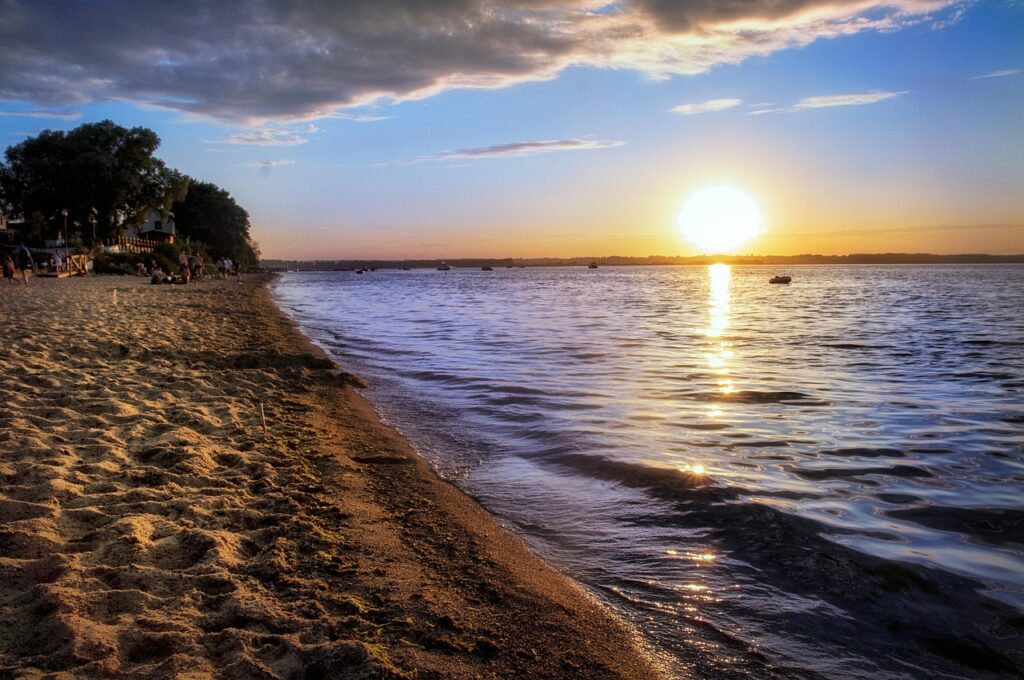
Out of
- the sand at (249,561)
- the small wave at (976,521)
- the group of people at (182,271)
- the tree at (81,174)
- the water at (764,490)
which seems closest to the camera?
the sand at (249,561)

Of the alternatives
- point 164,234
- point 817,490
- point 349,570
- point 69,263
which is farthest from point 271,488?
point 164,234

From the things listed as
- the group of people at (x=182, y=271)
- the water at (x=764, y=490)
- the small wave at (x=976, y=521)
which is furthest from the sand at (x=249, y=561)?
the group of people at (x=182, y=271)

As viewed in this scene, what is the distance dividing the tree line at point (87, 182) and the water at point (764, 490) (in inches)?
2131

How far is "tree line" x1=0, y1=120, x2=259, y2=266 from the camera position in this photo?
54.9 metres

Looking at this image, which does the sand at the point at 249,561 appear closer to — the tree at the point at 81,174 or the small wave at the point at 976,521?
the small wave at the point at 976,521

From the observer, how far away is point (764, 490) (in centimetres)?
557

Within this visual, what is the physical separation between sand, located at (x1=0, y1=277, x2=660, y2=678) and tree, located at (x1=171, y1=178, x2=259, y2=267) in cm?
8919

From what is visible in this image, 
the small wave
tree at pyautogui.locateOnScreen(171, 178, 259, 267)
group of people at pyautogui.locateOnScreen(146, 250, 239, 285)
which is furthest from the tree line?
the small wave

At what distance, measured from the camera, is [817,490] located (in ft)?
18.5

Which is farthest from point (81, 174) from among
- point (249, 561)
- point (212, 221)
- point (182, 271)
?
point (249, 561)

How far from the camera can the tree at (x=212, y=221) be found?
8844cm

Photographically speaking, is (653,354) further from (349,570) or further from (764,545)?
(349,570)

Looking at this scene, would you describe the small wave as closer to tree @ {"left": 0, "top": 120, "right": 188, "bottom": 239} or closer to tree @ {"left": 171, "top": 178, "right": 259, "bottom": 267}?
tree @ {"left": 0, "top": 120, "right": 188, "bottom": 239}

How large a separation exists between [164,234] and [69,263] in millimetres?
51486
